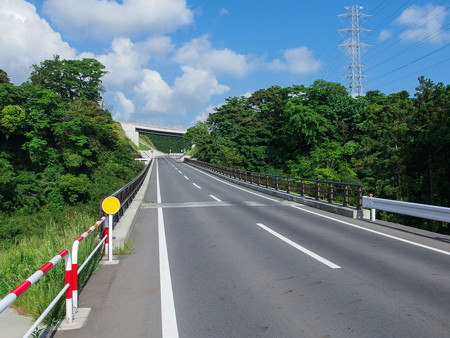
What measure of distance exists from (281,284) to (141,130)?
98.2 metres

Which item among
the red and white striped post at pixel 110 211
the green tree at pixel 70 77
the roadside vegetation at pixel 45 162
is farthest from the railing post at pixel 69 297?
the green tree at pixel 70 77

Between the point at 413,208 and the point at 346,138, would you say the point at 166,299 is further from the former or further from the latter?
the point at 346,138

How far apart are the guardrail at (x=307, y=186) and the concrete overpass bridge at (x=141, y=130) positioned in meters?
54.2

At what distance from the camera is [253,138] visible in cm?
5841

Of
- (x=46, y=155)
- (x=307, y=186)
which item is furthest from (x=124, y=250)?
(x=46, y=155)

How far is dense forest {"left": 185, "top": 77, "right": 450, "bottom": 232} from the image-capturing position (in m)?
23.1

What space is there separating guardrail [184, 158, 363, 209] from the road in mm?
3011

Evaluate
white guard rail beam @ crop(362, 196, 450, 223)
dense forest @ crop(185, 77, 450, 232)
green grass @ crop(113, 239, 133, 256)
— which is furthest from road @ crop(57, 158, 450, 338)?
dense forest @ crop(185, 77, 450, 232)

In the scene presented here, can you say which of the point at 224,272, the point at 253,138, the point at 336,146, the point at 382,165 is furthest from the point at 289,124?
the point at 224,272

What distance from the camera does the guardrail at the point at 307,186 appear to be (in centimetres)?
1216

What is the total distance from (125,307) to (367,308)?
324cm

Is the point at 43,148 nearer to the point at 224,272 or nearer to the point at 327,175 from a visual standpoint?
the point at 327,175

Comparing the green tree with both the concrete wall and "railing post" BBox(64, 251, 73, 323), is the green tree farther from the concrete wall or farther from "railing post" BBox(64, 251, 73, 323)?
"railing post" BBox(64, 251, 73, 323)

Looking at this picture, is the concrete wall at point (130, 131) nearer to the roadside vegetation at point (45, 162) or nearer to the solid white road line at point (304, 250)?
the roadside vegetation at point (45, 162)
